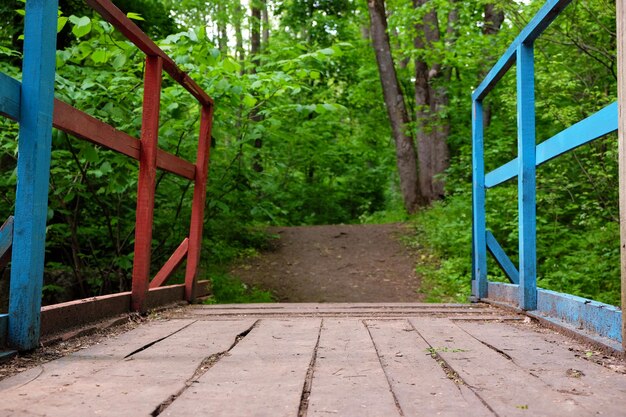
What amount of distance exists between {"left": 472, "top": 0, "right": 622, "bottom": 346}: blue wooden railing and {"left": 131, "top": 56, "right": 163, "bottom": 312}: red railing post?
87.3 inches

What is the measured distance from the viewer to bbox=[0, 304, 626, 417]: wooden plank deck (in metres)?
1.54

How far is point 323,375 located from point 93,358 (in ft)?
2.94

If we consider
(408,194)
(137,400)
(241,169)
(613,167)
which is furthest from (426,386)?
(408,194)

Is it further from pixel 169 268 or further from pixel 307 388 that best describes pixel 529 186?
pixel 169 268

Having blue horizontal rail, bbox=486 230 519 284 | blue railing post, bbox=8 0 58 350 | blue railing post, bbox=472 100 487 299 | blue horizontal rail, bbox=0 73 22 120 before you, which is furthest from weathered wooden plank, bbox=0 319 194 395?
blue railing post, bbox=472 100 487 299

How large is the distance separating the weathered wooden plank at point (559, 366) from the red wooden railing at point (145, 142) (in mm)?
1934

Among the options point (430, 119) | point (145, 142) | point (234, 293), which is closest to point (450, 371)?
point (145, 142)

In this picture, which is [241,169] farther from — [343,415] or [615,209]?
[343,415]

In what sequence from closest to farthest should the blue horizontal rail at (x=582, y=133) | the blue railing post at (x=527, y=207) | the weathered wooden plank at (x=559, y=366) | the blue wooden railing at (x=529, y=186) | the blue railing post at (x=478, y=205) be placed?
the weathered wooden plank at (x=559, y=366), the blue horizontal rail at (x=582, y=133), the blue wooden railing at (x=529, y=186), the blue railing post at (x=527, y=207), the blue railing post at (x=478, y=205)

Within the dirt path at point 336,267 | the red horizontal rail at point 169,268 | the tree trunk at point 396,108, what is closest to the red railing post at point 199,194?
the red horizontal rail at point 169,268

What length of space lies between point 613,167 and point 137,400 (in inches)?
333

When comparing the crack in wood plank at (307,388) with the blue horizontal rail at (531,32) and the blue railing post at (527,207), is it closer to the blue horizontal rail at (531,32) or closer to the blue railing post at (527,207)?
the blue railing post at (527,207)

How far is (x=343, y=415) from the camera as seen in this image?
1.47 m

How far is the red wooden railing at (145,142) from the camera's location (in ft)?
9.45
